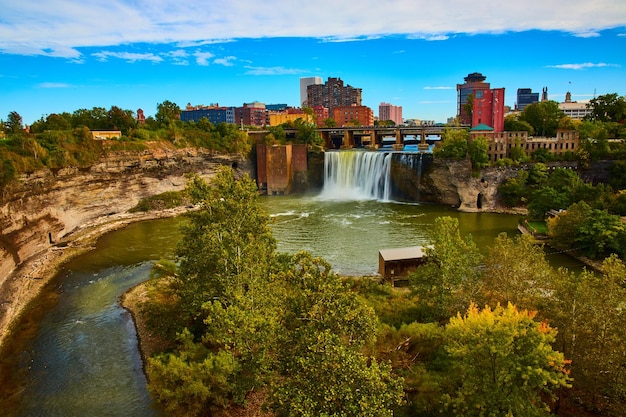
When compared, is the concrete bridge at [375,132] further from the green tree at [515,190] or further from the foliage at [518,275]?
the foliage at [518,275]

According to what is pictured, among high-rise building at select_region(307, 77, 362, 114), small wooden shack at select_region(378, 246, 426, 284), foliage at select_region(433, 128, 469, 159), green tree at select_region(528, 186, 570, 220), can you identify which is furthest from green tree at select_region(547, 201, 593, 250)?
high-rise building at select_region(307, 77, 362, 114)

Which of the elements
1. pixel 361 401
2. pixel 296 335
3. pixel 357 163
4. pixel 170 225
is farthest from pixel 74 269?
pixel 357 163

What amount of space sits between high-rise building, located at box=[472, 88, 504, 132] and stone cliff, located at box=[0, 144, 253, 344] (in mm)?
33955

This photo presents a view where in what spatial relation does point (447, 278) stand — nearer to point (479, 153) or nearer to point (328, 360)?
point (328, 360)

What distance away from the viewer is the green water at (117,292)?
17.2m

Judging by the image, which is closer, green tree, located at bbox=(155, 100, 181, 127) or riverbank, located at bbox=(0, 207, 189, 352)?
riverbank, located at bbox=(0, 207, 189, 352)

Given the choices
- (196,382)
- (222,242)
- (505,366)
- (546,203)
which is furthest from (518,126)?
(196,382)

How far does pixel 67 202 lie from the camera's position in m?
40.0

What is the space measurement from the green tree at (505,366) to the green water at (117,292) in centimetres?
1102

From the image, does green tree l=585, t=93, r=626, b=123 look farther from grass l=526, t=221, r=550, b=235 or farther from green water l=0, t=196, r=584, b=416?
grass l=526, t=221, r=550, b=235

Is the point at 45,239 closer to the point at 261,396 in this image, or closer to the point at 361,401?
the point at 261,396

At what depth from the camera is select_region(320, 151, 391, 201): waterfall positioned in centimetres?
5512

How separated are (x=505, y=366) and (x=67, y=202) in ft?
130

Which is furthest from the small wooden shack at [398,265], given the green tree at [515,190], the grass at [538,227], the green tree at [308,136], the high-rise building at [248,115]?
the high-rise building at [248,115]
